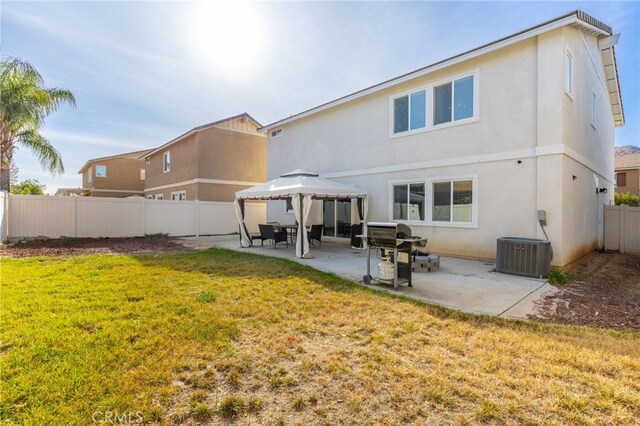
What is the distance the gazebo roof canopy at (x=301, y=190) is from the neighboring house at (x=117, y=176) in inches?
994

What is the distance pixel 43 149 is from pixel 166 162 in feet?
28.2

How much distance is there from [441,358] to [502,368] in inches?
23.4

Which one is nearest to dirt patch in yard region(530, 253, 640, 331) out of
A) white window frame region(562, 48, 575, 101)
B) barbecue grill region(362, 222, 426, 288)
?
barbecue grill region(362, 222, 426, 288)

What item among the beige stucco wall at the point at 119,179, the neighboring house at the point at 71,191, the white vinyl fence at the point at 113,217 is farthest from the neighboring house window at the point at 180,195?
the neighboring house at the point at 71,191

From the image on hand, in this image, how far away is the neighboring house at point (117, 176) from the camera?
31.4 meters

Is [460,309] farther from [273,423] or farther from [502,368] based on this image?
[273,423]

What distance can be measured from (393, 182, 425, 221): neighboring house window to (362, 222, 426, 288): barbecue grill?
4.71 meters

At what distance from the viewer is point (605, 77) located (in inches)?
524

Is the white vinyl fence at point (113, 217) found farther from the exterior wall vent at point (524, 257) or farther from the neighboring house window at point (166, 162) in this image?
the exterior wall vent at point (524, 257)

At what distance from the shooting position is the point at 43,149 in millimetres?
16375

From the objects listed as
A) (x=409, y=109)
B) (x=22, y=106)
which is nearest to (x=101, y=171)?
(x=22, y=106)

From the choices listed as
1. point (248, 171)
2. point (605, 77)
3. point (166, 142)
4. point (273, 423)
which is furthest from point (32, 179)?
point (605, 77)

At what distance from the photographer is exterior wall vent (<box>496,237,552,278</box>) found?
24.5ft

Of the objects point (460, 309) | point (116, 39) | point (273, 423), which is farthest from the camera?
point (116, 39)
